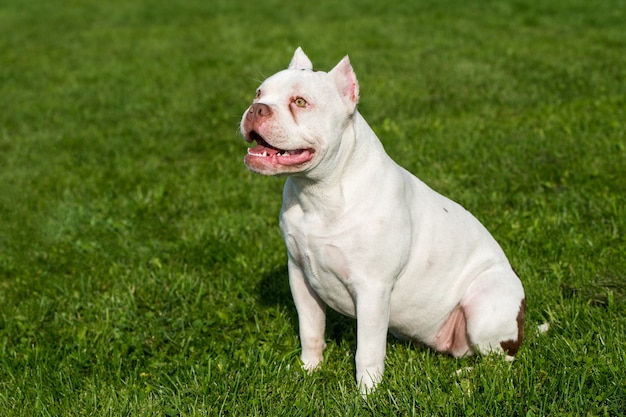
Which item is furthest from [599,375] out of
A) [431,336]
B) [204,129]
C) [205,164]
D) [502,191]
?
[204,129]

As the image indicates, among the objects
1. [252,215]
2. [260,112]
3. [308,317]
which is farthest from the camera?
[252,215]

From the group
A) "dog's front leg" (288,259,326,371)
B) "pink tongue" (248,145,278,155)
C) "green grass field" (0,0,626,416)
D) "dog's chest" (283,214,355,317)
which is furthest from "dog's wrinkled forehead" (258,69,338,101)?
"green grass field" (0,0,626,416)

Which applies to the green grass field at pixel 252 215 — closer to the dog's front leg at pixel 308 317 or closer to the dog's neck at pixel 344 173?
the dog's front leg at pixel 308 317

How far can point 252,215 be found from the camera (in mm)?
5996

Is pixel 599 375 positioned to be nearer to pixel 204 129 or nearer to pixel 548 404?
pixel 548 404

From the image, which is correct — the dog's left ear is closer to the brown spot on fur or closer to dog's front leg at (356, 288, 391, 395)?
dog's front leg at (356, 288, 391, 395)

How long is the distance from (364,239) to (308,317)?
694mm

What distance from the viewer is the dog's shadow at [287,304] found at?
4449 mm

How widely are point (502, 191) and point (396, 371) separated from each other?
9.26 feet

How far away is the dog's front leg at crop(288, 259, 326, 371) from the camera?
387 centimetres

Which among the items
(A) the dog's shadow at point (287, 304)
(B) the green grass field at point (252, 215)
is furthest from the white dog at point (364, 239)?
(A) the dog's shadow at point (287, 304)

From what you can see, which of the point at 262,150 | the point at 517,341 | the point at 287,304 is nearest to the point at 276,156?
the point at 262,150

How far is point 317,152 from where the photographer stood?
3271 millimetres

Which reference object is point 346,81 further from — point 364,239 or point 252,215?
point 252,215
